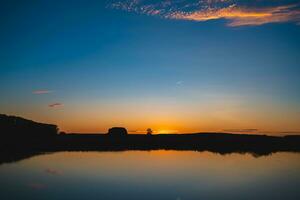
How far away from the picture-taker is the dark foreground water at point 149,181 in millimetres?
20188

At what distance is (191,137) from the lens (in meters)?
81.8

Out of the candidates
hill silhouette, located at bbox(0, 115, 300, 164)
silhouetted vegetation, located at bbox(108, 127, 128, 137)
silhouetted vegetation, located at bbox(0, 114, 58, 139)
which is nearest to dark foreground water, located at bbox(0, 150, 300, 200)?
hill silhouette, located at bbox(0, 115, 300, 164)

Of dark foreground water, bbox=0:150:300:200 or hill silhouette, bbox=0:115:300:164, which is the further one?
hill silhouette, bbox=0:115:300:164

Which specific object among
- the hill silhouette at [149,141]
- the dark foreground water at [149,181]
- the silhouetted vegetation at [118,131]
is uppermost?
the silhouetted vegetation at [118,131]

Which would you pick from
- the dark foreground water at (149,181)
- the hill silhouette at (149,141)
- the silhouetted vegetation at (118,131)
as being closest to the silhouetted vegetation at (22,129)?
the hill silhouette at (149,141)

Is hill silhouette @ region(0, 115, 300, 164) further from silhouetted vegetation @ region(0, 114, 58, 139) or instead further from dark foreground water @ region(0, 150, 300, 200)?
dark foreground water @ region(0, 150, 300, 200)

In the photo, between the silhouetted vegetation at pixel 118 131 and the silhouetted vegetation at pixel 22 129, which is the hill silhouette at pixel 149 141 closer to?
the silhouetted vegetation at pixel 22 129

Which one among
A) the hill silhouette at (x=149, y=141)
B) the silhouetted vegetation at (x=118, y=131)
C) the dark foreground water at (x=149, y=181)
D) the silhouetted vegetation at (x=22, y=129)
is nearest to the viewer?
the dark foreground water at (x=149, y=181)

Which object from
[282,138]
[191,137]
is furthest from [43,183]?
[282,138]

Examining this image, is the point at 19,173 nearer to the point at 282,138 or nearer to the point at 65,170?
the point at 65,170

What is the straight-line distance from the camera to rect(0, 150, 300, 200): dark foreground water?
20.2 meters

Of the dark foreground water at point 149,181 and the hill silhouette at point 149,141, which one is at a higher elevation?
the hill silhouette at point 149,141

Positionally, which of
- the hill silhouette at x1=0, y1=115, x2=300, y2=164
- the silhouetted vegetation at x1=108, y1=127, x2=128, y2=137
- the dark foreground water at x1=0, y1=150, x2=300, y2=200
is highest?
the silhouetted vegetation at x1=108, y1=127, x2=128, y2=137

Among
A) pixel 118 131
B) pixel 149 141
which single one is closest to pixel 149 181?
pixel 149 141
